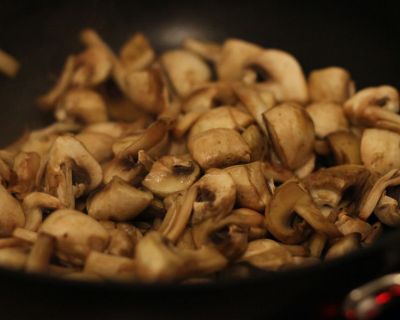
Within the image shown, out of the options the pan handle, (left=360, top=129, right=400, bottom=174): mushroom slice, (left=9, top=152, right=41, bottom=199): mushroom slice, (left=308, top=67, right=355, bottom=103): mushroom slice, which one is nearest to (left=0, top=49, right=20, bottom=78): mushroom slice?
(left=9, top=152, right=41, bottom=199): mushroom slice

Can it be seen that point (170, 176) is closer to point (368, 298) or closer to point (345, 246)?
point (345, 246)

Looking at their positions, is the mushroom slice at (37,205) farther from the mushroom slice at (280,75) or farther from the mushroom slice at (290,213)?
the mushroom slice at (280,75)

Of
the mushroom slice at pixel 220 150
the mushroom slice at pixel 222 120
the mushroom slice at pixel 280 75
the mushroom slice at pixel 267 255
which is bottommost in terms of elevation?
the mushroom slice at pixel 267 255

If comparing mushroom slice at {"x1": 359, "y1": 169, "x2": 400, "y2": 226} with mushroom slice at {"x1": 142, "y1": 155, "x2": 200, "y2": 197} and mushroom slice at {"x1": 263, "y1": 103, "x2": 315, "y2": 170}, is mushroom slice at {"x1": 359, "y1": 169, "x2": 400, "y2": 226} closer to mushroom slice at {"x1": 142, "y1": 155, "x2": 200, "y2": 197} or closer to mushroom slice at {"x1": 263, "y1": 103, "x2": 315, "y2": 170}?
mushroom slice at {"x1": 263, "y1": 103, "x2": 315, "y2": 170}

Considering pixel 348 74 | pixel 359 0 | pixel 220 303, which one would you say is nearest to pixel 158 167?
pixel 220 303

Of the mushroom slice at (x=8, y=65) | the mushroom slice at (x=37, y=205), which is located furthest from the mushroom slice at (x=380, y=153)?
the mushroom slice at (x=8, y=65)
